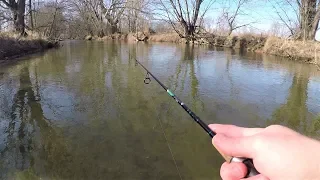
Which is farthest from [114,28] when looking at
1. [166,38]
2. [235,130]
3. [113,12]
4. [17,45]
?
[235,130]

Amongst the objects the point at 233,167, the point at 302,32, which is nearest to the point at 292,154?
the point at 233,167

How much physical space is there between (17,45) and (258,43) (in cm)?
1600

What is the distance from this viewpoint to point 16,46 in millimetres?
13773

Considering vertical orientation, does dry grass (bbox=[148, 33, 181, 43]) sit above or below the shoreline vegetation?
above

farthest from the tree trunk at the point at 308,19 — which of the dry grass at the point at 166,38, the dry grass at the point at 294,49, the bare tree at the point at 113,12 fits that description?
the bare tree at the point at 113,12

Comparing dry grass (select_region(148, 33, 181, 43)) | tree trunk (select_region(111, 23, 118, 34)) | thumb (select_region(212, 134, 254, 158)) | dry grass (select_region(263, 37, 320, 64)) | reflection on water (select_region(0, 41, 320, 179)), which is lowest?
reflection on water (select_region(0, 41, 320, 179))

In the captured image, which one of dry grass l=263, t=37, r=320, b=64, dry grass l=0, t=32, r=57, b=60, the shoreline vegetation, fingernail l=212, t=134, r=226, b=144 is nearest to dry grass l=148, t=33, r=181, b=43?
the shoreline vegetation

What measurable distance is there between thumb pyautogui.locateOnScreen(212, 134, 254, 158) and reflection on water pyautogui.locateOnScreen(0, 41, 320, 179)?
85.6 inches

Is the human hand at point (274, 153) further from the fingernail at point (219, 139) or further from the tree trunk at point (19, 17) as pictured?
the tree trunk at point (19, 17)

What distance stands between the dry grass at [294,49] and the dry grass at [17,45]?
1390cm

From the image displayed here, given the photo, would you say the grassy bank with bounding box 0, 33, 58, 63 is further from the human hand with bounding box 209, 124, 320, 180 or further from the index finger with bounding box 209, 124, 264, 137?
the human hand with bounding box 209, 124, 320, 180

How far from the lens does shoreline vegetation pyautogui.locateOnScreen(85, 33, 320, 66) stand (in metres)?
13.8

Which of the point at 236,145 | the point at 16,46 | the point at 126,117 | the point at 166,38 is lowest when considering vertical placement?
the point at 126,117

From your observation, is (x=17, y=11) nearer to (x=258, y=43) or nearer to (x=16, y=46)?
(x=16, y=46)
